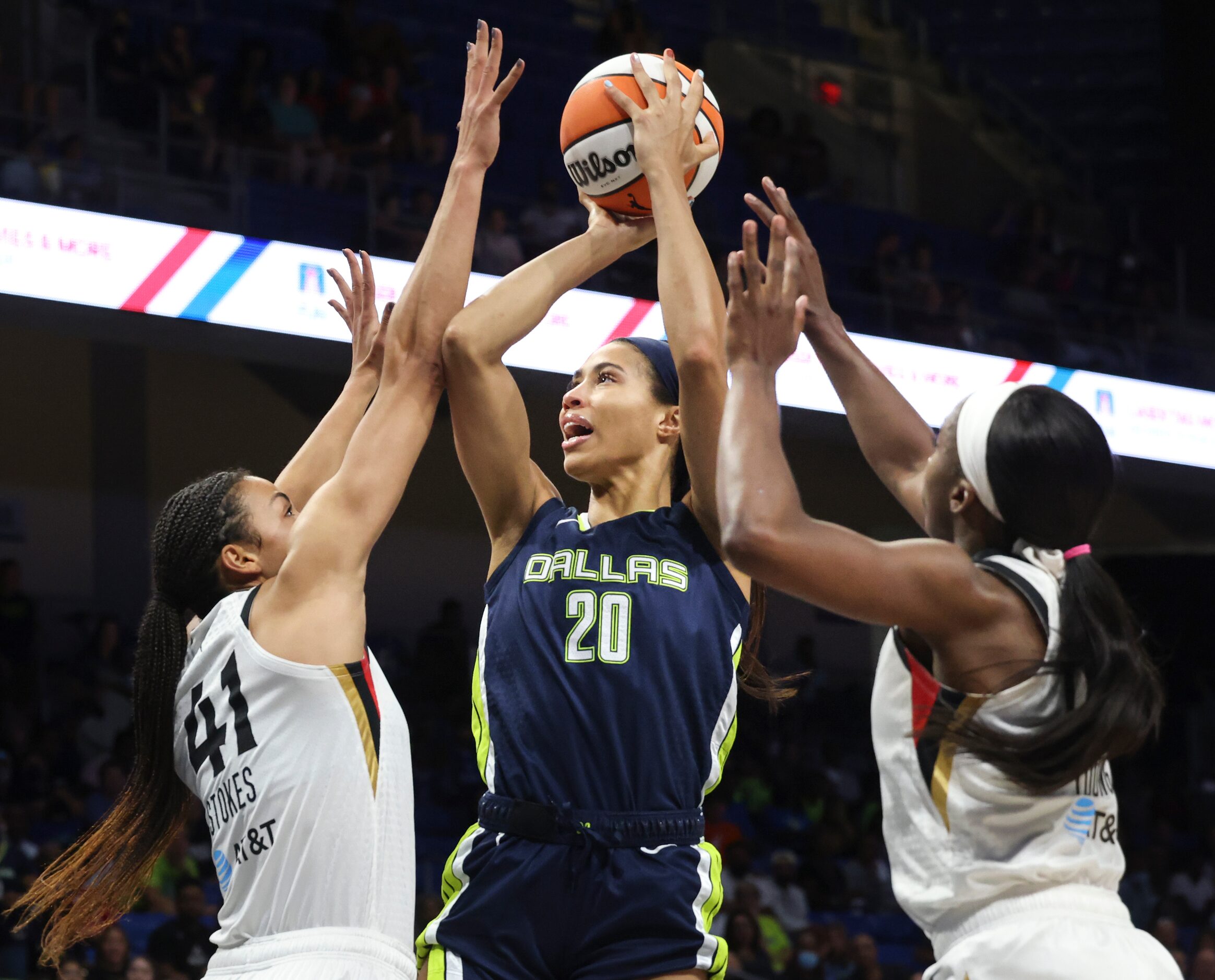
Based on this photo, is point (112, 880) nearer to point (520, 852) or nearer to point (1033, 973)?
point (520, 852)

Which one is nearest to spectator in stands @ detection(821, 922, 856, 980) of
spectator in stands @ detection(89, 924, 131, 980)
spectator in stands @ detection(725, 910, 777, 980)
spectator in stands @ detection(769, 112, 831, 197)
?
spectator in stands @ detection(725, 910, 777, 980)

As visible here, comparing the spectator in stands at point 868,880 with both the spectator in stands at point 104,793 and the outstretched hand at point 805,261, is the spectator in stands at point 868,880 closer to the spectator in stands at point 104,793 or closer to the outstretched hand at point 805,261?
the spectator in stands at point 104,793

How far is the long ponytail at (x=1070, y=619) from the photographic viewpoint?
2.33 metres

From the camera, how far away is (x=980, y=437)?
245cm

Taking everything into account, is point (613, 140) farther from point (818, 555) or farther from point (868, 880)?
point (868, 880)

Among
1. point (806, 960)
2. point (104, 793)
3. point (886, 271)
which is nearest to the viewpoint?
point (104, 793)

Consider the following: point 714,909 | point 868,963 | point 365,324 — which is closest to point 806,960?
point 868,963

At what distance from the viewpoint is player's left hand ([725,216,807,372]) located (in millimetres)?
2525

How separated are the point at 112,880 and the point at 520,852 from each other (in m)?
0.77

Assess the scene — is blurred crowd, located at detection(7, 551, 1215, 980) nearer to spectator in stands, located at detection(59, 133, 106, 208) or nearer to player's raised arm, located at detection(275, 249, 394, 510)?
spectator in stands, located at detection(59, 133, 106, 208)

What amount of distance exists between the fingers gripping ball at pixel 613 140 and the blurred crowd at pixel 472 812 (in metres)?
4.65

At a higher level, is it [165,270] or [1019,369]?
[165,270]

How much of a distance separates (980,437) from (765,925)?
768 cm

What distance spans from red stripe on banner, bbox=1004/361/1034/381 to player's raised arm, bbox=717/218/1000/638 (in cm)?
865
